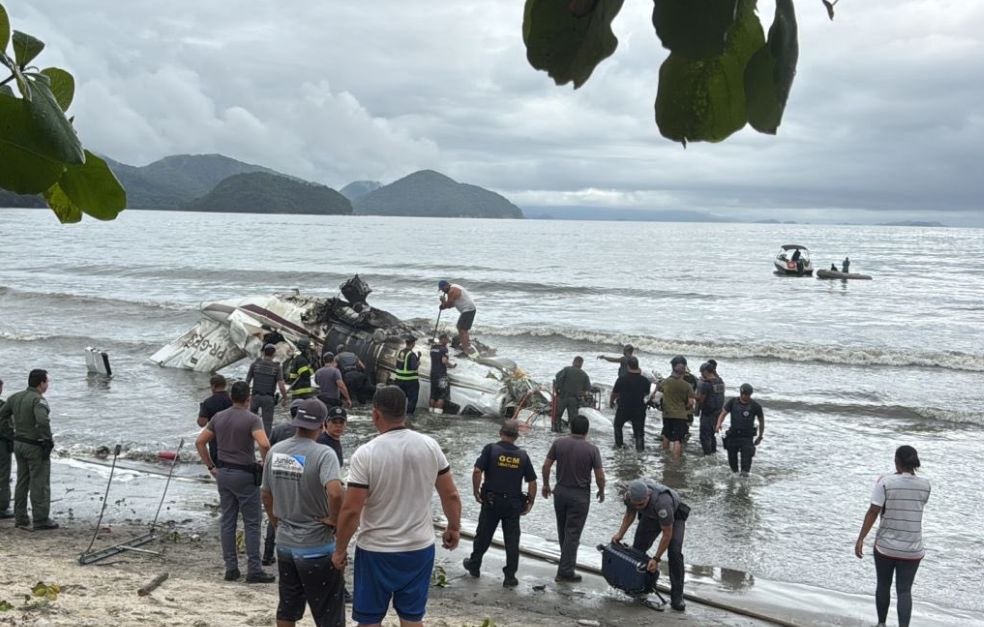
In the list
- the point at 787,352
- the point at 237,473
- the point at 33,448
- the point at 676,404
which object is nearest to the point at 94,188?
the point at 237,473

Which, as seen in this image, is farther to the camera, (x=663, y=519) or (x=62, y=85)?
(x=663, y=519)

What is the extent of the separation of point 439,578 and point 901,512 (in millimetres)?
4124

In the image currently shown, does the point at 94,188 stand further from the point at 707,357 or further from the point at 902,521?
the point at 707,357

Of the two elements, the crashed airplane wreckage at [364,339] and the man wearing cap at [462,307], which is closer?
the crashed airplane wreckage at [364,339]

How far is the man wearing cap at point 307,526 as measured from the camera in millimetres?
5262

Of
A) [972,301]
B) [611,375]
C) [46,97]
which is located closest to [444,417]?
[611,375]

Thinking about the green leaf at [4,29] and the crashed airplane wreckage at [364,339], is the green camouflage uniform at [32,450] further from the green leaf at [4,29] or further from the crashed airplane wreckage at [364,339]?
the green leaf at [4,29]

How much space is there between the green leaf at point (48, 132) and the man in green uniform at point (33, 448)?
833cm

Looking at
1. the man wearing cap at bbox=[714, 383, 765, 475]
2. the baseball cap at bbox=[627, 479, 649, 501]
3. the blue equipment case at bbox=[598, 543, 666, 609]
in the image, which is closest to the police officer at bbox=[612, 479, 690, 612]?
the baseball cap at bbox=[627, 479, 649, 501]

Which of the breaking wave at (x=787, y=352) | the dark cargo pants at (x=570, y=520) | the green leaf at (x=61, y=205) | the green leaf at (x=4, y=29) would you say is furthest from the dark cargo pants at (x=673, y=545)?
the breaking wave at (x=787, y=352)

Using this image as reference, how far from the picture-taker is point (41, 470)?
28.3 ft

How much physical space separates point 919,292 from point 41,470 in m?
49.1

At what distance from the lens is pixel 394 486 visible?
4656 mm

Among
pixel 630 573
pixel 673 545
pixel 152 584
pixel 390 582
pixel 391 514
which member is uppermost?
pixel 391 514
